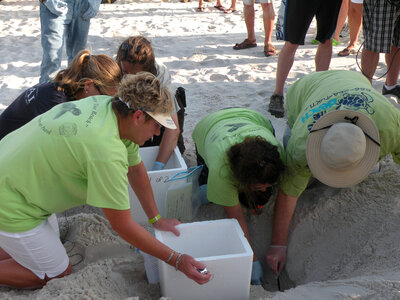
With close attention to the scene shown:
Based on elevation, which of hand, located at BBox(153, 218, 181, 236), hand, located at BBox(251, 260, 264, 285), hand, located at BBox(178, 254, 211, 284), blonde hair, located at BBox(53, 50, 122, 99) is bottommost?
hand, located at BBox(251, 260, 264, 285)

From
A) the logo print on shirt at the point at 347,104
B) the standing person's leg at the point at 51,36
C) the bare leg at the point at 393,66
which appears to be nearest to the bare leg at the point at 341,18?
the bare leg at the point at 393,66

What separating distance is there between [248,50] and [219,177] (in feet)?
11.7

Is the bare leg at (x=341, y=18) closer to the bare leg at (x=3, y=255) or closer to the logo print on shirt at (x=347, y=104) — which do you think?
the logo print on shirt at (x=347, y=104)

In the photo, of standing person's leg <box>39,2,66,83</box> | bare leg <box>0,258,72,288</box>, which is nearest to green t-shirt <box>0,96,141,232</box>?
bare leg <box>0,258,72,288</box>

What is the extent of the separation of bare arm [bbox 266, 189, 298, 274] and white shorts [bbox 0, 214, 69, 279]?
102 centimetres

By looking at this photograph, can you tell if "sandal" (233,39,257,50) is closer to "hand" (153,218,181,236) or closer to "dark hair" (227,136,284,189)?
"dark hair" (227,136,284,189)

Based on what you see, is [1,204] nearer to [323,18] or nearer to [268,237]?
[268,237]

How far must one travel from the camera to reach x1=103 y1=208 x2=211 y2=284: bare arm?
1524 millimetres

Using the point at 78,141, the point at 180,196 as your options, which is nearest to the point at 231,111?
the point at 180,196

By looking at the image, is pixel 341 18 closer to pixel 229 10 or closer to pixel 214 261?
pixel 229 10

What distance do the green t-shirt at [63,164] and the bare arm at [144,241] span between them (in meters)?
0.05

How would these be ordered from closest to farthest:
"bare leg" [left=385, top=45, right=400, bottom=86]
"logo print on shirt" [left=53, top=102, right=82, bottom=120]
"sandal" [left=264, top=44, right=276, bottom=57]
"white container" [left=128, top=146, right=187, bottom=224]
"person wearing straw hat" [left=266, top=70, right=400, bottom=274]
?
"logo print on shirt" [left=53, top=102, right=82, bottom=120] < "person wearing straw hat" [left=266, top=70, right=400, bottom=274] < "white container" [left=128, top=146, right=187, bottom=224] < "bare leg" [left=385, top=45, right=400, bottom=86] < "sandal" [left=264, top=44, right=276, bottom=57]

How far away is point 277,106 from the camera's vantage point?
3.57m

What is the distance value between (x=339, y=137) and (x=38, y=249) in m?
1.34
